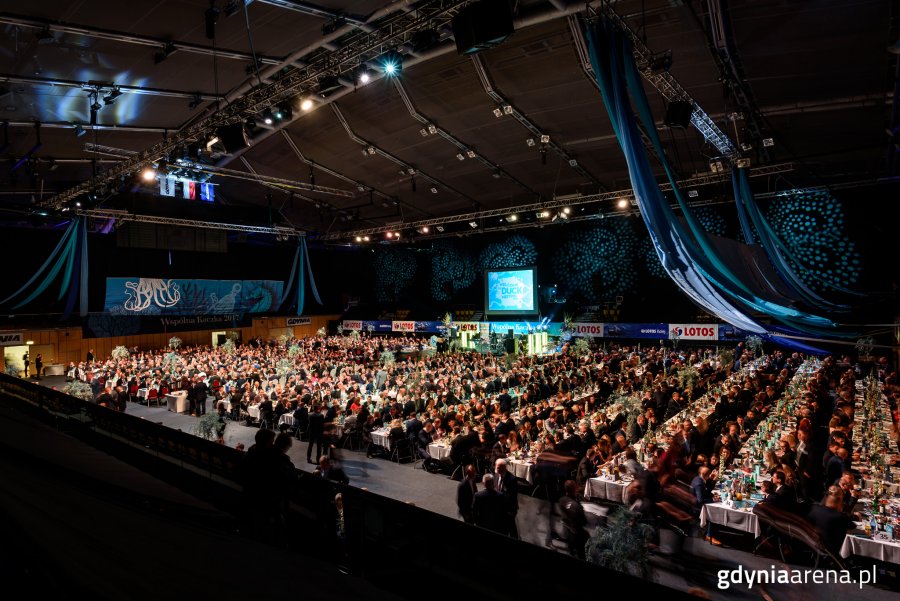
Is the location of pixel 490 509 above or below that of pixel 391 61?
below

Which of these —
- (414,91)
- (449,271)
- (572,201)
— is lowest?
(449,271)

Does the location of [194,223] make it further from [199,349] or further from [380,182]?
[380,182]

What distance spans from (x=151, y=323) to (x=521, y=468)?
20.2 meters

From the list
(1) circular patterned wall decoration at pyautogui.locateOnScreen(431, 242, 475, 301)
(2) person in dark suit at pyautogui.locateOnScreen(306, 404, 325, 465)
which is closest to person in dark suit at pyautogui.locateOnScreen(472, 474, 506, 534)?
(2) person in dark suit at pyautogui.locateOnScreen(306, 404, 325, 465)

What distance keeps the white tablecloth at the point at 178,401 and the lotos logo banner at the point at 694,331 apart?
657 inches

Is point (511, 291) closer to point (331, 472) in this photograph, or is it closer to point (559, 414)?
point (559, 414)

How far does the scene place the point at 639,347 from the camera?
1853 centimetres

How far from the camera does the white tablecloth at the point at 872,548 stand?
168 inches

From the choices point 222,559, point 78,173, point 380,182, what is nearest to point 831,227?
point 380,182

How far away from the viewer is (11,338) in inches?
669

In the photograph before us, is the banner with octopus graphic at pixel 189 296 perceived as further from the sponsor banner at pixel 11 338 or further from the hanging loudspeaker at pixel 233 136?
the hanging loudspeaker at pixel 233 136

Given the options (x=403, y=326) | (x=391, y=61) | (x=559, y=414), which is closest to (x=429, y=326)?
(x=403, y=326)

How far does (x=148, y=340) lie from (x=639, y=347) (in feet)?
69.5

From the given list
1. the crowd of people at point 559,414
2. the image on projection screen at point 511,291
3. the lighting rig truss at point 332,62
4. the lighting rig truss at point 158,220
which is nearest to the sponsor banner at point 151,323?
the crowd of people at point 559,414
